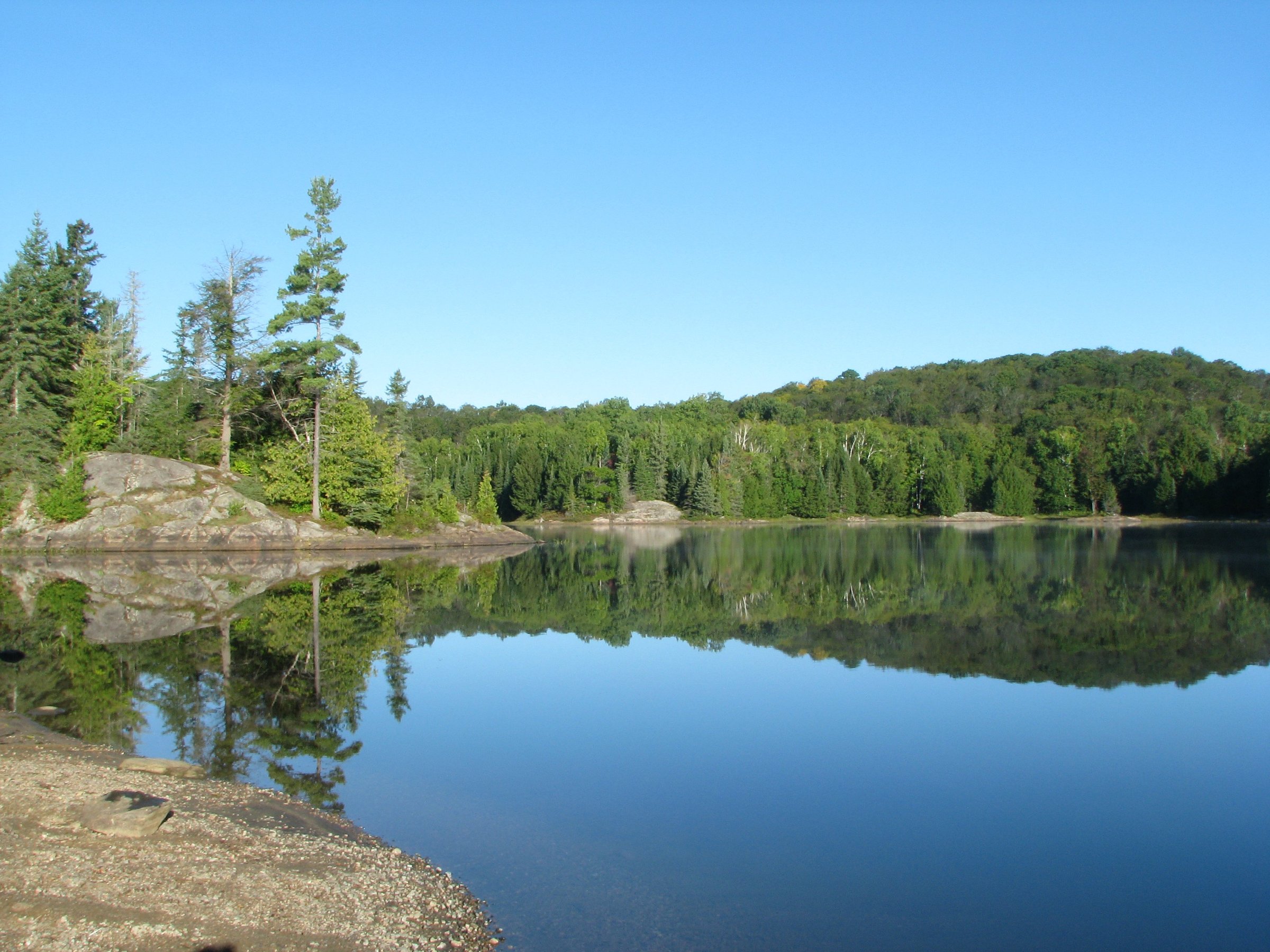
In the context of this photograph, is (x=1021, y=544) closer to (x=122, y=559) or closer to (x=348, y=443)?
(x=348, y=443)

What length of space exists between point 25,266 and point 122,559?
1778 cm

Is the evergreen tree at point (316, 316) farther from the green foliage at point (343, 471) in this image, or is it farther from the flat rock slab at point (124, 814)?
the flat rock slab at point (124, 814)

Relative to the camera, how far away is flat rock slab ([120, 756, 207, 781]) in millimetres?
10414

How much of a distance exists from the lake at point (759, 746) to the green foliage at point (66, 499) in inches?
511

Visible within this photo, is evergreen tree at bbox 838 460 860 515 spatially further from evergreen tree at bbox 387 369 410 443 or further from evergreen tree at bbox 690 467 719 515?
evergreen tree at bbox 387 369 410 443

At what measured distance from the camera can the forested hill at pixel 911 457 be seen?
95.0 metres

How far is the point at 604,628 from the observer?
972 inches

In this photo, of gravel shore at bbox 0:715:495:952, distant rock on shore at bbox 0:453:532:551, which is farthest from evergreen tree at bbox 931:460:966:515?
gravel shore at bbox 0:715:495:952

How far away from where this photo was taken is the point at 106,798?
28.3 ft

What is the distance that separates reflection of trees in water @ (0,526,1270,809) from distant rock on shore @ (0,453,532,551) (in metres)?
8.08

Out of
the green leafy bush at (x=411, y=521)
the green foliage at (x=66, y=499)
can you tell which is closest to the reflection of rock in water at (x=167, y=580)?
the green foliage at (x=66, y=499)

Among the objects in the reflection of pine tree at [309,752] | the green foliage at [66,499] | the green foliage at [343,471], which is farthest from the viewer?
the green foliage at [343,471]

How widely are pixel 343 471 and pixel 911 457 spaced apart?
80.5 m

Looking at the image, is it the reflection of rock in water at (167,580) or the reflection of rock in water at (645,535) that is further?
the reflection of rock in water at (645,535)
